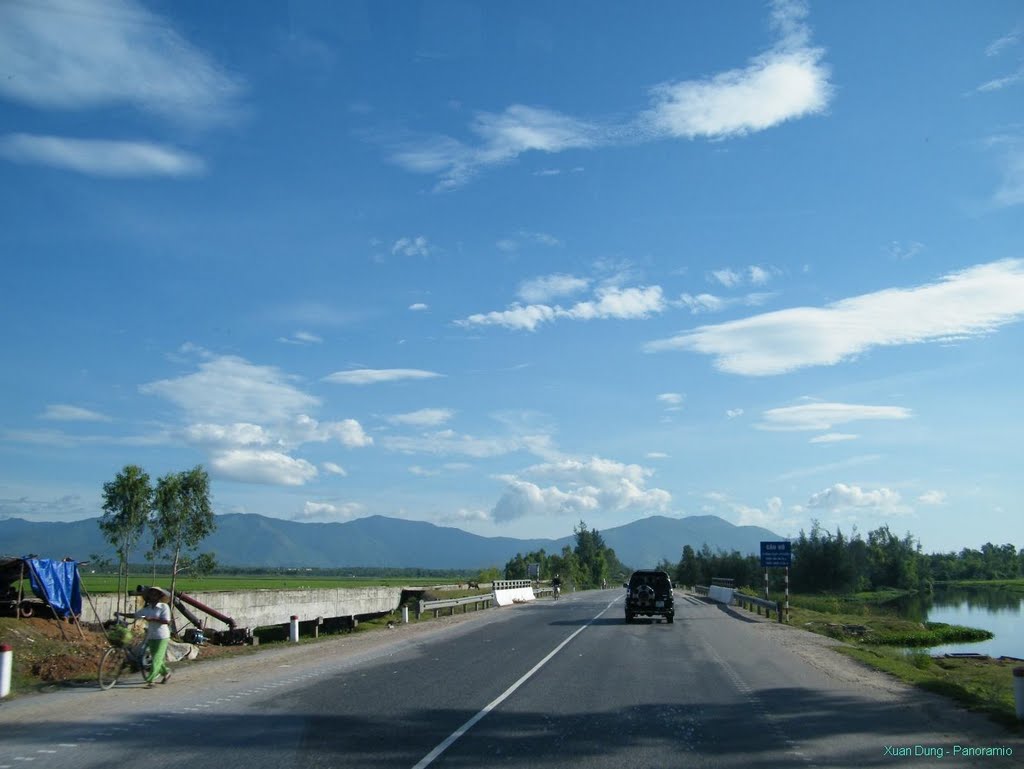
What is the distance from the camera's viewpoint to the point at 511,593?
5747 centimetres

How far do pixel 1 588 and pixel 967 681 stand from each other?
22985mm

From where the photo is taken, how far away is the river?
41.6 metres

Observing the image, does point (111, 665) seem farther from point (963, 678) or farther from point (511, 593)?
point (511, 593)

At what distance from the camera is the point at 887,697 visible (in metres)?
14.0

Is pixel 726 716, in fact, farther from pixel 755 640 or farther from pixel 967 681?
pixel 755 640

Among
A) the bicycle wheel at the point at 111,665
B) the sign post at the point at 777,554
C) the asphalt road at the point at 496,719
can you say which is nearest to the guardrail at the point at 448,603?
the sign post at the point at 777,554

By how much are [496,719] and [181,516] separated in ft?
113

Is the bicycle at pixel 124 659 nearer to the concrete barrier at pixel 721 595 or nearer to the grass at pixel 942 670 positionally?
the grass at pixel 942 670

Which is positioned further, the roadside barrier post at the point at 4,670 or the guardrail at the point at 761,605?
the guardrail at the point at 761,605

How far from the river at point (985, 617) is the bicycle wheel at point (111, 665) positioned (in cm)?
3350

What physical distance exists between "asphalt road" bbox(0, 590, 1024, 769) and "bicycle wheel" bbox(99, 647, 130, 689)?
26 centimetres

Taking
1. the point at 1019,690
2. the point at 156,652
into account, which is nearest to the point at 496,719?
the point at 1019,690

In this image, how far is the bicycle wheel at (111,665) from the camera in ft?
47.4

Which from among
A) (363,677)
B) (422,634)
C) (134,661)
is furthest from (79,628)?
(422,634)
